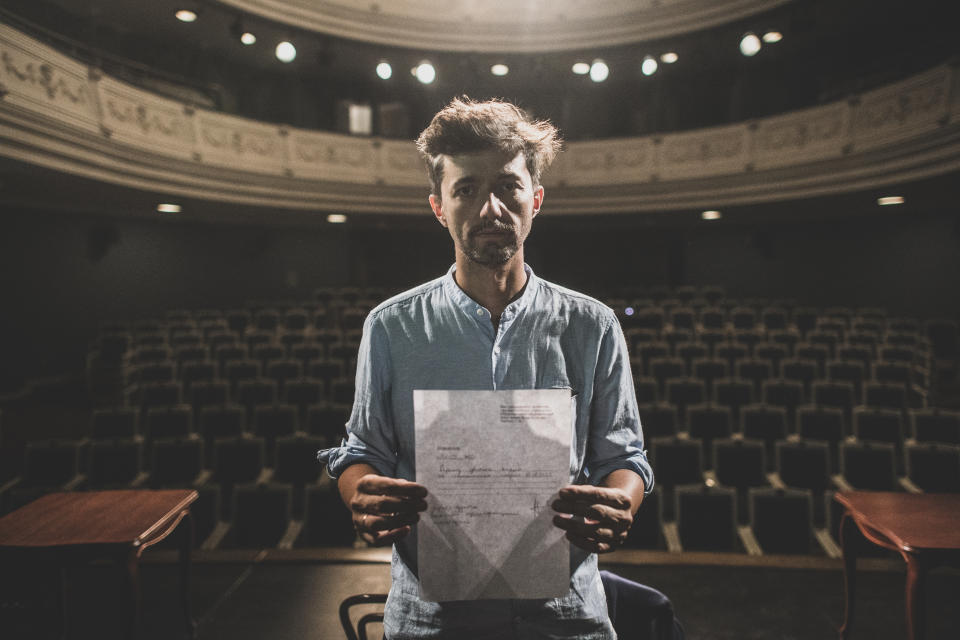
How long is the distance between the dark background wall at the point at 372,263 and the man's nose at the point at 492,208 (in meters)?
8.39

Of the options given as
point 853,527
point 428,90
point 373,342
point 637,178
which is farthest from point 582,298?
point 428,90

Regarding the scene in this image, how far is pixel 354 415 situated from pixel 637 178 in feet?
28.0

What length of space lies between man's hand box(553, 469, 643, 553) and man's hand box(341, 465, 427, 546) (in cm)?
19

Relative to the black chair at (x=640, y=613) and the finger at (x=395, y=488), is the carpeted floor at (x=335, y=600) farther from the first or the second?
the finger at (x=395, y=488)

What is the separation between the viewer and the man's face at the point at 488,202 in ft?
3.00

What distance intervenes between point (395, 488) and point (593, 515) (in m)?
0.28

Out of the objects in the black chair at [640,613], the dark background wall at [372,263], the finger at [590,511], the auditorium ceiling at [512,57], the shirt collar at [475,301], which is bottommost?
the black chair at [640,613]

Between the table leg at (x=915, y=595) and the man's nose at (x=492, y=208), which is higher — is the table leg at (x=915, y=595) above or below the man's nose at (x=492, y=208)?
below

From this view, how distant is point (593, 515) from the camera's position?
0.79 m

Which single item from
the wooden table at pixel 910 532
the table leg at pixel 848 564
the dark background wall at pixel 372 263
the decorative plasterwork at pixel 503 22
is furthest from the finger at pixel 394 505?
the decorative plasterwork at pixel 503 22

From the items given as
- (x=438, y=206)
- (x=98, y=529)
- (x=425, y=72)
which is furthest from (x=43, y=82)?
(x=438, y=206)

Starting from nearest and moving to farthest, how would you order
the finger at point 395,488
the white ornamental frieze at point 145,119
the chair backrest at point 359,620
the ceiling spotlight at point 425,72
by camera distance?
the finger at point 395,488 < the chair backrest at point 359,620 < the white ornamental frieze at point 145,119 < the ceiling spotlight at point 425,72

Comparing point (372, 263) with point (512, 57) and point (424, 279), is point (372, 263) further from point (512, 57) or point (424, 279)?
point (512, 57)

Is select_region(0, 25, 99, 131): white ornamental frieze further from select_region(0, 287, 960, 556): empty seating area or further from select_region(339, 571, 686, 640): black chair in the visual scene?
select_region(339, 571, 686, 640): black chair
